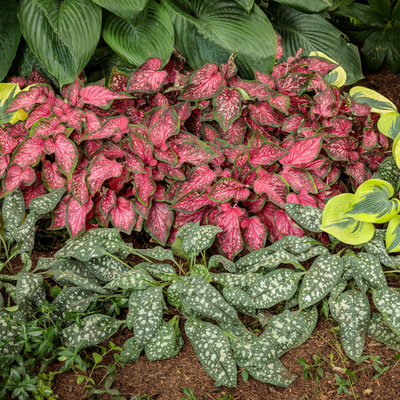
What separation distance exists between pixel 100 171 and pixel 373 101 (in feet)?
4.96

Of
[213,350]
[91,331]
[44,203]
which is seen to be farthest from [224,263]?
[44,203]

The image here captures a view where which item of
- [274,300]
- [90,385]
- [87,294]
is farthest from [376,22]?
[90,385]

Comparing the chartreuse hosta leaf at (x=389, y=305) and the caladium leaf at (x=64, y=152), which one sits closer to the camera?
the chartreuse hosta leaf at (x=389, y=305)

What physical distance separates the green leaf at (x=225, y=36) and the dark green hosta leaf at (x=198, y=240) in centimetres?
108

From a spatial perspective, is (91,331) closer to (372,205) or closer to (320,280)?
(320,280)

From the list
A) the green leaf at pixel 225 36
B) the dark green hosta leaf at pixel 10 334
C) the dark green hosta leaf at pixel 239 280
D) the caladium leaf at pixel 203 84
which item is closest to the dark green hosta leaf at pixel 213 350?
the dark green hosta leaf at pixel 239 280

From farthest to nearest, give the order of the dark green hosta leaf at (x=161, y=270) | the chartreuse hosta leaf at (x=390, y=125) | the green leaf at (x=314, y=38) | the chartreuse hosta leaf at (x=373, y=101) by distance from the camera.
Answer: the green leaf at (x=314, y=38) → the chartreuse hosta leaf at (x=373, y=101) → the chartreuse hosta leaf at (x=390, y=125) → the dark green hosta leaf at (x=161, y=270)

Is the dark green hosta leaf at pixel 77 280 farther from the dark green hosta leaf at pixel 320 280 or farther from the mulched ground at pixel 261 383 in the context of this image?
the dark green hosta leaf at pixel 320 280

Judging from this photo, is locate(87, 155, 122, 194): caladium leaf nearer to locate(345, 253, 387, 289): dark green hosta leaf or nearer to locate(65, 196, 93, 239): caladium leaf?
locate(65, 196, 93, 239): caladium leaf

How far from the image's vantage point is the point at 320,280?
1.57 m

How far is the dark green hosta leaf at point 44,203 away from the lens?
72.2 inches

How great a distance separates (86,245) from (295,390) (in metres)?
1.03

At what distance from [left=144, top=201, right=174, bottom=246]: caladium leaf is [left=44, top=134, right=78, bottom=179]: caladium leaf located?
44 centimetres

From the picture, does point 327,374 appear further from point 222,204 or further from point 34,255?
point 34,255
